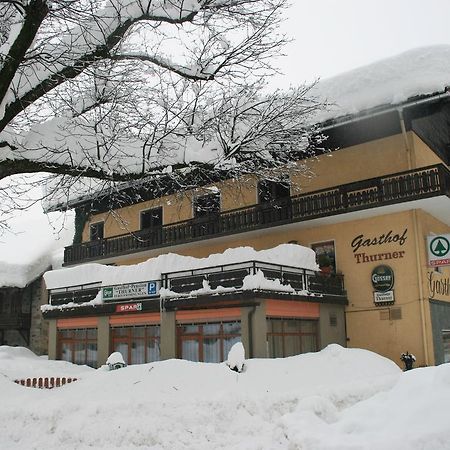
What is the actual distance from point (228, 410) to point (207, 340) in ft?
28.1

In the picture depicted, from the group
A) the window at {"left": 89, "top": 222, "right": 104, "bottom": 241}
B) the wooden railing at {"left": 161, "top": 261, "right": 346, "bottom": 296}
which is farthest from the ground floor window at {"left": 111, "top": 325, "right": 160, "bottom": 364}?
the window at {"left": 89, "top": 222, "right": 104, "bottom": 241}

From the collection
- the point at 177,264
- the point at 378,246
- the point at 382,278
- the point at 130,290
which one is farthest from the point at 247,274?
the point at 130,290

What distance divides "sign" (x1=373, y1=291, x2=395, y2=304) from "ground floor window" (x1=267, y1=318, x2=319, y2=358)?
245cm

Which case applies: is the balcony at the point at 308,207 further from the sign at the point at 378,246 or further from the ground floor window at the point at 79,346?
the ground floor window at the point at 79,346

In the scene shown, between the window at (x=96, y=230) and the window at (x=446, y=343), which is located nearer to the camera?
the window at (x=446, y=343)

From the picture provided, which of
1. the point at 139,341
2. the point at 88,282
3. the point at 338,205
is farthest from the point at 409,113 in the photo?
the point at 88,282

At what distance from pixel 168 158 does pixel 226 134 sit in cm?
169

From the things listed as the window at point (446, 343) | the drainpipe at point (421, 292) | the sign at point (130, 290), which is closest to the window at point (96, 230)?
the sign at point (130, 290)

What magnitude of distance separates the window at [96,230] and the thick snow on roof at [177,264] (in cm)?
633

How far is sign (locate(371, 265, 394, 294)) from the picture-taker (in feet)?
67.9

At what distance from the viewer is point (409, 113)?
20.6 metres

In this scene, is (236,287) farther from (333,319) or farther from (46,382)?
(46,382)

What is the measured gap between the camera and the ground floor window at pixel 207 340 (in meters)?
19.5

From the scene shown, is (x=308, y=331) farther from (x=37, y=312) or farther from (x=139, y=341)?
(x=37, y=312)
